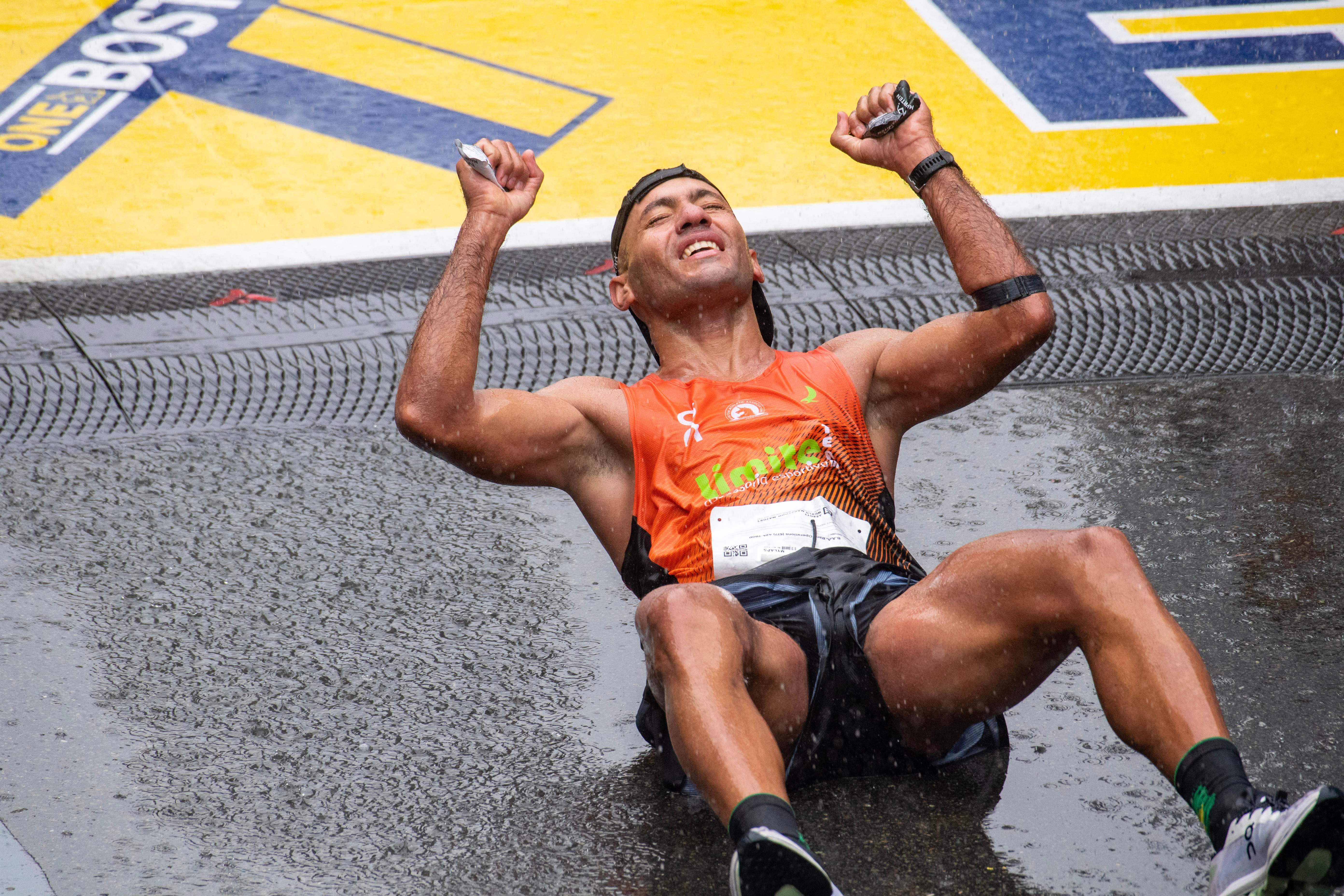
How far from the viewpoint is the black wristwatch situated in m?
2.68

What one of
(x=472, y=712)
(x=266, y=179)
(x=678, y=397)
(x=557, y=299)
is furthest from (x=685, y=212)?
(x=266, y=179)

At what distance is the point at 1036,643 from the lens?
2152mm

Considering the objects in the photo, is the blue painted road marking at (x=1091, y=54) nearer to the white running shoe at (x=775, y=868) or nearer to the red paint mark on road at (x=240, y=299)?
the red paint mark on road at (x=240, y=299)

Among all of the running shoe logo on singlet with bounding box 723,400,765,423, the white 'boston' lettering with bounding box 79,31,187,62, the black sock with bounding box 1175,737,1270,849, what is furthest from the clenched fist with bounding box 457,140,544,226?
the white 'boston' lettering with bounding box 79,31,187,62

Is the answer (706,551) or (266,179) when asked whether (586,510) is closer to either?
(706,551)

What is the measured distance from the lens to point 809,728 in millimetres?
2293

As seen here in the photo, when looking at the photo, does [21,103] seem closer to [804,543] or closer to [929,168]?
[929,168]

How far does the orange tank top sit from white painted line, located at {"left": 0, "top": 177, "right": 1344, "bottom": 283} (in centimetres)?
235

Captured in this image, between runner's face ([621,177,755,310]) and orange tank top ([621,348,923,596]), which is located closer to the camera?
orange tank top ([621,348,923,596])

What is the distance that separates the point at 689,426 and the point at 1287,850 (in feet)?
4.21

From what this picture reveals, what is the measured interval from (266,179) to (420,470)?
226 centimetres

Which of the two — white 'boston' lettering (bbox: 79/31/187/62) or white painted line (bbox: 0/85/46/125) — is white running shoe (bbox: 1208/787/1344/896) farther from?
white 'boston' lettering (bbox: 79/31/187/62)

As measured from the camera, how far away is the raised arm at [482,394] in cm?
244

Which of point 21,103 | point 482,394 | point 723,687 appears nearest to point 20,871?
point 482,394
